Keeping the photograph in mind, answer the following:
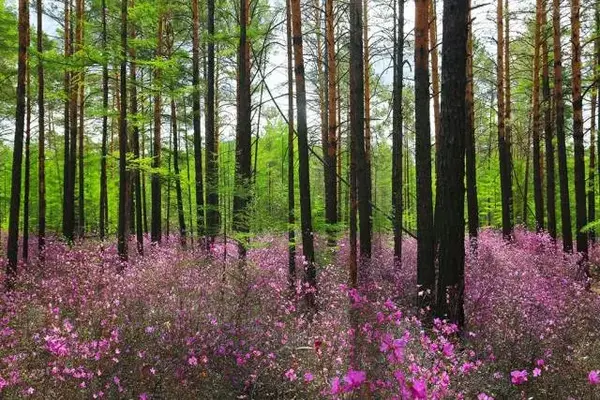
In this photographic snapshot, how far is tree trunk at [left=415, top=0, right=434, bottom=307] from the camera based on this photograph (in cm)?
812

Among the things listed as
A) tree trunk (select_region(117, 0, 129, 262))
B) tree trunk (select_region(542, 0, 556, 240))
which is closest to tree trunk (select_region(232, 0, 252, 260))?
tree trunk (select_region(117, 0, 129, 262))

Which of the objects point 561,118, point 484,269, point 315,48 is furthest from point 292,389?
point 315,48

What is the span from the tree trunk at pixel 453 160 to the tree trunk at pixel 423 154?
1833mm

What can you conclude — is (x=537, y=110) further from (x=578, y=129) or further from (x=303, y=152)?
(x=303, y=152)

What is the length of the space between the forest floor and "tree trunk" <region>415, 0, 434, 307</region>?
0.75 m

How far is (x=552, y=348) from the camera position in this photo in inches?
224

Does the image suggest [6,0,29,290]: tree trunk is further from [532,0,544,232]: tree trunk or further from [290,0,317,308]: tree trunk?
[532,0,544,232]: tree trunk

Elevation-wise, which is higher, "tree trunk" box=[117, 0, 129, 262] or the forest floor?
"tree trunk" box=[117, 0, 129, 262]

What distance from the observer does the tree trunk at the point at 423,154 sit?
8.12 m

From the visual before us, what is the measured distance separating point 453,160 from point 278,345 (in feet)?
10.8

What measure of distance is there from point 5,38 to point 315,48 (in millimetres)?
10810

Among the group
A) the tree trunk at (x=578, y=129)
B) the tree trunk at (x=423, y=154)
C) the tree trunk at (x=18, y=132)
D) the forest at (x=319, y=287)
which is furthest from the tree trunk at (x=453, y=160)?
the tree trunk at (x=18, y=132)

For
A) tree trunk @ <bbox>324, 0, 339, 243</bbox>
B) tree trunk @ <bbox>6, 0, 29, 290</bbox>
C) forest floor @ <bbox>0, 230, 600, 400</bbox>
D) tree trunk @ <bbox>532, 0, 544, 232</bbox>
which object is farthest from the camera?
tree trunk @ <bbox>532, 0, 544, 232</bbox>

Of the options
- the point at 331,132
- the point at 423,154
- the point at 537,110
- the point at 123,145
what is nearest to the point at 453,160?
the point at 423,154
